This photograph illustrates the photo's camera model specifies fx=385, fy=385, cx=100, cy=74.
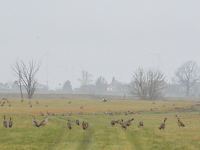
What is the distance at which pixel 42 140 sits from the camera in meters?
33.0

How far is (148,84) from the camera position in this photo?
129875 mm

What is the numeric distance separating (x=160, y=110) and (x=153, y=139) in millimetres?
45204

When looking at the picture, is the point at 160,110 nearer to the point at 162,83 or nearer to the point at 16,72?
the point at 162,83

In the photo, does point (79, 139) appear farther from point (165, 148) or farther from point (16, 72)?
point (16, 72)

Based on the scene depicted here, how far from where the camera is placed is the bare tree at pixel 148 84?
128 meters

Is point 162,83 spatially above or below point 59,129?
above

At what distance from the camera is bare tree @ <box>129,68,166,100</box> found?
5059 inches

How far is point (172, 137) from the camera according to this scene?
33188mm

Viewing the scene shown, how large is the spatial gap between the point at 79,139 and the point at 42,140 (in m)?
3.18

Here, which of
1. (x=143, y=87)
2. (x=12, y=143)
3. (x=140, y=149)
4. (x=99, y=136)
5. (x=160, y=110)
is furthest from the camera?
(x=143, y=87)

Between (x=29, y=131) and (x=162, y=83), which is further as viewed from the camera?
(x=162, y=83)

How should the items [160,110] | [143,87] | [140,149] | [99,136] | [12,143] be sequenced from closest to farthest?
1. [140,149]
2. [12,143]
3. [99,136]
4. [160,110]
5. [143,87]

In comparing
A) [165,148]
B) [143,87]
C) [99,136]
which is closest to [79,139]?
[99,136]

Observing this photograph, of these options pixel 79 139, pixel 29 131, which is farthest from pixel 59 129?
pixel 79 139
